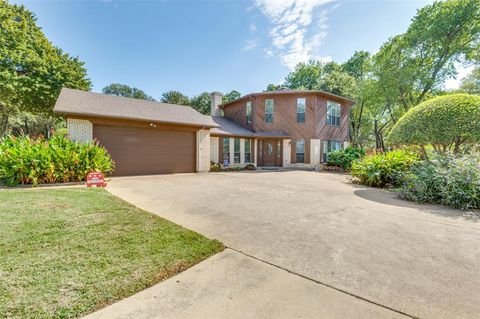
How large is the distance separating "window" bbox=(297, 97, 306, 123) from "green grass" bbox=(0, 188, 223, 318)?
15.4m

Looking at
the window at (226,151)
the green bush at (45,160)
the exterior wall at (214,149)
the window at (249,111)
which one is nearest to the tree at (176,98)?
the window at (249,111)

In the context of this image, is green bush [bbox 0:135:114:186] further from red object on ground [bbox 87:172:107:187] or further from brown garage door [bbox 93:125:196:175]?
brown garage door [bbox 93:125:196:175]

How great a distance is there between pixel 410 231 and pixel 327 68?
30096 millimetres

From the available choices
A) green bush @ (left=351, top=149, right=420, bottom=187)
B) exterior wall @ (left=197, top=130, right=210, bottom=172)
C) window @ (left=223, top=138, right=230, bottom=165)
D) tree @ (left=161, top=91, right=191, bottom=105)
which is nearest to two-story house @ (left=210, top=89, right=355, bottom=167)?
window @ (left=223, top=138, right=230, bottom=165)

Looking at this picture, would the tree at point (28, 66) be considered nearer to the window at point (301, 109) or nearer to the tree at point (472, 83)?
the window at point (301, 109)

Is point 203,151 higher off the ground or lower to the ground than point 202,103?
lower

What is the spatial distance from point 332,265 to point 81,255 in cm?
299

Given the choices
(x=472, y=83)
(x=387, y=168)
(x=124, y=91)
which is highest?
(x=124, y=91)

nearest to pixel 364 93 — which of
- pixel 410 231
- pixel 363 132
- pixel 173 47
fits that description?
pixel 363 132

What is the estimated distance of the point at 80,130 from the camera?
979 cm

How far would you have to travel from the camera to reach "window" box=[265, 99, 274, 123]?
18219mm

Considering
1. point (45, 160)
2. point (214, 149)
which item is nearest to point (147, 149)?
point (45, 160)

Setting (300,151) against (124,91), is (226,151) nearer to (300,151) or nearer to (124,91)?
(300,151)

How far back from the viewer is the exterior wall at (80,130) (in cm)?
959
